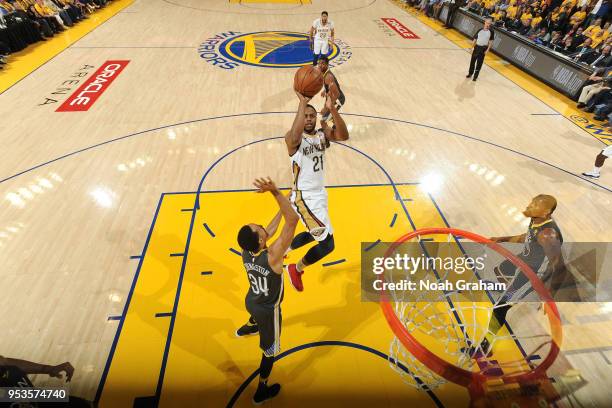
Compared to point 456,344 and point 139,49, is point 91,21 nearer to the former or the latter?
point 139,49

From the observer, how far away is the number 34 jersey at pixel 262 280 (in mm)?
2857

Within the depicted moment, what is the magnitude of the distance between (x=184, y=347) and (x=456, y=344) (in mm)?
2999

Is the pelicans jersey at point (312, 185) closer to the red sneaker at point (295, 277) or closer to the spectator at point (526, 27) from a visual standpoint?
the red sneaker at point (295, 277)

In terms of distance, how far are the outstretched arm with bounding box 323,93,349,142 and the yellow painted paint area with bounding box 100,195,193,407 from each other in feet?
8.63

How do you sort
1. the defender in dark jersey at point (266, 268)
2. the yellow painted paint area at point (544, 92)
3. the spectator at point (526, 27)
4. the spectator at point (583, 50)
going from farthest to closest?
the spectator at point (526, 27) → the spectator at point (583, 50) → the yellow painted paint area at point (544, 92) → the defender in dark jersey at point (266, 268)

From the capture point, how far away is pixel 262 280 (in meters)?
2.89

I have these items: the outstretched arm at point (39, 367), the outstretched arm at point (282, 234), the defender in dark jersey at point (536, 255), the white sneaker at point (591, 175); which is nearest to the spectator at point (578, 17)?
the white sneaker at point (591, 175)

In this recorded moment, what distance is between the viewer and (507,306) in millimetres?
3777

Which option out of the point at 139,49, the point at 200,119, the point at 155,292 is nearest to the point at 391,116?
the point at 200,119

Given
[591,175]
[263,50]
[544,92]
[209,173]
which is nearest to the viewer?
[209,173]

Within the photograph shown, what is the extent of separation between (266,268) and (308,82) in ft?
6.20

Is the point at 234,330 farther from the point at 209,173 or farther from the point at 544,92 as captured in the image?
the point at 544,92

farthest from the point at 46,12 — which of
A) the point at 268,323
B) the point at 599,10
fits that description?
the point at 599,10

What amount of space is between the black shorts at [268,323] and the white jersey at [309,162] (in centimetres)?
150
